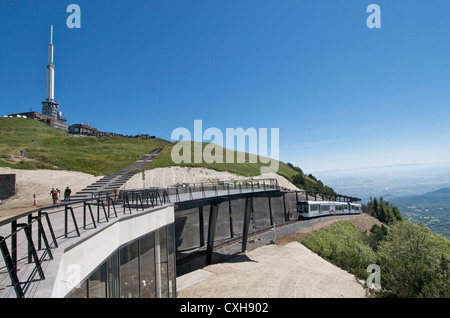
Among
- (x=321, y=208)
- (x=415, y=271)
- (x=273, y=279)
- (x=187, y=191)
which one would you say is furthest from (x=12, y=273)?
(x=321, y=208)

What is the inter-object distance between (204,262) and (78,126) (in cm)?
11247

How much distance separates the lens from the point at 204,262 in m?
21.6

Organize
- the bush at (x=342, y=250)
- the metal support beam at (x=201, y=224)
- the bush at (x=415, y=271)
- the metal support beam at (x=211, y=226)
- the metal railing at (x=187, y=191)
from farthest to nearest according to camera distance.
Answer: the metal support beam at (x=201, y=224), the bush at (x=342, y=250), the metal support beam at (x=211, y=226), the metal railing at (x=187, y=191), the bush at (x=415, y=271)

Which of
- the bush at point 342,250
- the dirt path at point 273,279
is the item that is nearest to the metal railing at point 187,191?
the dirt path at point 273,279

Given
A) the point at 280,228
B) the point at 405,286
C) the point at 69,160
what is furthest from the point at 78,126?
the point at 405,286

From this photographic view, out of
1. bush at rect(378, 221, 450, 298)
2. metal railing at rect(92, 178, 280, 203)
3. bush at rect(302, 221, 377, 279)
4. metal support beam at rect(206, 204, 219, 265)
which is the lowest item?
bush at rect(302, 221, 377, 279)

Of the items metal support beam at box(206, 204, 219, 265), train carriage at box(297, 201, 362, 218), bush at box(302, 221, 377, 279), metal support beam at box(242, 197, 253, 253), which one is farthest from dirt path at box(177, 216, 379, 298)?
train carriage at box(297, 201, 362, 218)

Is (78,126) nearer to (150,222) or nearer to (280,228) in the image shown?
(280,228)

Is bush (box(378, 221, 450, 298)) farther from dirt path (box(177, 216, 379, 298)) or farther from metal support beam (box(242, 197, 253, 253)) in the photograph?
metal support beam (box(242, 197, 253, 253))

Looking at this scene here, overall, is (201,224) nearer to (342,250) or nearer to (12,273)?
(342,250)

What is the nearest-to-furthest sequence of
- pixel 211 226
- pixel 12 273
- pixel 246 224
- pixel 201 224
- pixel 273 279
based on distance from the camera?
pixel 12 273
pixel 273 279
pixel 211 226
pixel 246 224
pixel 201 224

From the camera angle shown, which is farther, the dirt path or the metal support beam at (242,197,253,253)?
the metal support beam at (242,197,253,253)

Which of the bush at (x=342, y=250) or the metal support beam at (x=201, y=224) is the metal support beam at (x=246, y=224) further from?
the bush at (x=342, y=250)

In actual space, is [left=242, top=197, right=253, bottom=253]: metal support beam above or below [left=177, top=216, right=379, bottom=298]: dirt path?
above
